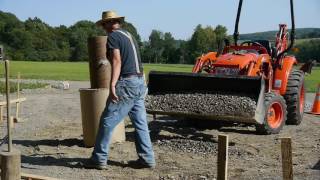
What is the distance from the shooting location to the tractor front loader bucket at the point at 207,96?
8329 millimetres

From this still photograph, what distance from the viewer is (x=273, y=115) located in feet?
30.5

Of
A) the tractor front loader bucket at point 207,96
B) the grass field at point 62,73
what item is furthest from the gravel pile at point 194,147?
the grass field at point 62,73

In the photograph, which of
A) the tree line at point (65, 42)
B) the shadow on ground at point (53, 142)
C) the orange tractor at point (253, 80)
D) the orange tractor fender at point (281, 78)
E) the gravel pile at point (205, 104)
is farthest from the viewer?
the tree line at point (65, 42)

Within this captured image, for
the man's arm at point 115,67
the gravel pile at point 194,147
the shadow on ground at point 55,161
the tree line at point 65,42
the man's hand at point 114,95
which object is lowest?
the shadow on ground at point 55,161

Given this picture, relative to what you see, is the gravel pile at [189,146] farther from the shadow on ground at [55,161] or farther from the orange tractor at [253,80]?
the shadow on ground at [55,161]

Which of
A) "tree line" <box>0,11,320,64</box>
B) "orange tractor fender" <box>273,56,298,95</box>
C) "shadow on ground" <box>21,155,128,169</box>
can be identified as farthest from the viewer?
"tree line" <box>0,11,320,64</box>

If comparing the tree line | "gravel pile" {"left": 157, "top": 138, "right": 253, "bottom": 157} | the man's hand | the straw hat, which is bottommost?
"gravel pile" {"left": 157, "top": 138, "right": 253, "bottom": 157}

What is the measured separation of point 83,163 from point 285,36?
19.6 ft

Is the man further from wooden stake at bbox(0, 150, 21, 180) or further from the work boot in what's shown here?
wooden stake at bbox(0, 150, 21, 180)

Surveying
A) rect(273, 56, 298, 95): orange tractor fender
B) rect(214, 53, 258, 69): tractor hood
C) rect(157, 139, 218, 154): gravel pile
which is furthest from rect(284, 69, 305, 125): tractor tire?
rect(157, 139, 218, 154): gravel pile

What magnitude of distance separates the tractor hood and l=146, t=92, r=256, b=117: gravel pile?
2.66 feet

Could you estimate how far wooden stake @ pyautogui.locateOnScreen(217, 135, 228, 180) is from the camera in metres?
3.76

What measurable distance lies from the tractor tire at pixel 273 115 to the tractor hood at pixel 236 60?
761mm

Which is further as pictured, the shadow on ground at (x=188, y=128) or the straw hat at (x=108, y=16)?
the shadow on ground at (x=188, y=128)
